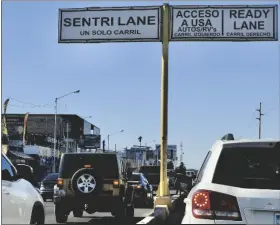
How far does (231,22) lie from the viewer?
15016 millimetres

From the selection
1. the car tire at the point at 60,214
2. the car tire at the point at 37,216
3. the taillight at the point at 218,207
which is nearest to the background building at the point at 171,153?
the car tire at the point at 60,214

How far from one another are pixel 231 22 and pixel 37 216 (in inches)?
362

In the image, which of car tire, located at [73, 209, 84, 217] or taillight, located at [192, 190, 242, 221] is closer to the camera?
taillight, located at [192, 190, 242, 221]

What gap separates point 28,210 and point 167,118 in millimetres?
8624

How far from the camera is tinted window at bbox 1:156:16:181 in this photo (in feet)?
22.0

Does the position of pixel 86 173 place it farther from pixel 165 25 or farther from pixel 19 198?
pixel 19 198

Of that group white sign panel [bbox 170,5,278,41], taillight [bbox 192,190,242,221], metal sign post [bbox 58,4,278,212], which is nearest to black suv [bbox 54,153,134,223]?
metal sign post [bbox 58,4,278,212]

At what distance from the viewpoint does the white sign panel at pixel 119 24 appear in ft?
49.9

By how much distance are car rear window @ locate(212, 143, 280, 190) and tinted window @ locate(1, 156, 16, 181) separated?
9.31 ft

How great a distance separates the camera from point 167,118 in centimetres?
1543

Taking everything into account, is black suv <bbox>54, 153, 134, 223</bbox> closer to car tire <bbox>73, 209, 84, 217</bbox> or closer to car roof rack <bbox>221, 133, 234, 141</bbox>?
car tire <bbox>73, 209, 84, 217</bbox>

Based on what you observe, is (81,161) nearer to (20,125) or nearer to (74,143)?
(20,125)

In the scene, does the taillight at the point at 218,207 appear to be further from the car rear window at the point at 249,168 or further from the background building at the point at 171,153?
the background building at the point at 171,153

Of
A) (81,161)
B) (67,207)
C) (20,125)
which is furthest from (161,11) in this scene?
(20,125)
